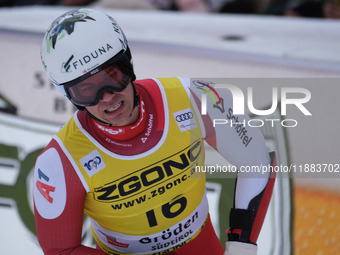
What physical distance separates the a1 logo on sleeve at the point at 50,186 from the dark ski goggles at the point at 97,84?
0.76ft

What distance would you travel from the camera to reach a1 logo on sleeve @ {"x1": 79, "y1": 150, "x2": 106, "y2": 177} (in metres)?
1.71

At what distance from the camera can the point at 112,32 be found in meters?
1.68

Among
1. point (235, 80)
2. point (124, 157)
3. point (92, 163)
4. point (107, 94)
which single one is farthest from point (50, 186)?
point (235, 80)

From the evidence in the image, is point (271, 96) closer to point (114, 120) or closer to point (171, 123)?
point (171, 123)

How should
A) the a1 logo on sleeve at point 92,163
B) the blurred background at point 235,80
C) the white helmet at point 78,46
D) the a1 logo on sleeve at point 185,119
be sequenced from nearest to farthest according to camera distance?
the white helmet at point 78,46, the a1 logo on sleeve at point 92,163, the a1 logo on sleeve at point 185,119, the blurred background at point 235,80

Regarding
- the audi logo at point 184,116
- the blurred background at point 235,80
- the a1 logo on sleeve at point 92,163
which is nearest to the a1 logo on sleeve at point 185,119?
the audi logo at point 184,116

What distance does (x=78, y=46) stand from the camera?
62.7 inches

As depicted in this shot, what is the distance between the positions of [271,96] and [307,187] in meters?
0.57

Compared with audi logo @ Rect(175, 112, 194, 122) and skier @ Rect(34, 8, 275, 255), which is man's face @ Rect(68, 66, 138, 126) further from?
audi logo @ Rect(175, 112, 194, 122)

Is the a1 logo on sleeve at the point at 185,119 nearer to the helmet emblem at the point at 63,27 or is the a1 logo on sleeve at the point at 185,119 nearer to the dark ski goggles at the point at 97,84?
the dark ski goggles at the point at 97,84

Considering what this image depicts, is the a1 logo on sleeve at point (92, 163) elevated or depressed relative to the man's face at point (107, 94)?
depressed

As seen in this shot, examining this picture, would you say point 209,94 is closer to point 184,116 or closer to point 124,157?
point 184,116

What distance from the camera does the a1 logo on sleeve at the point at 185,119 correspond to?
181cm

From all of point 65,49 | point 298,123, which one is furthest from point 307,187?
point 65,49
